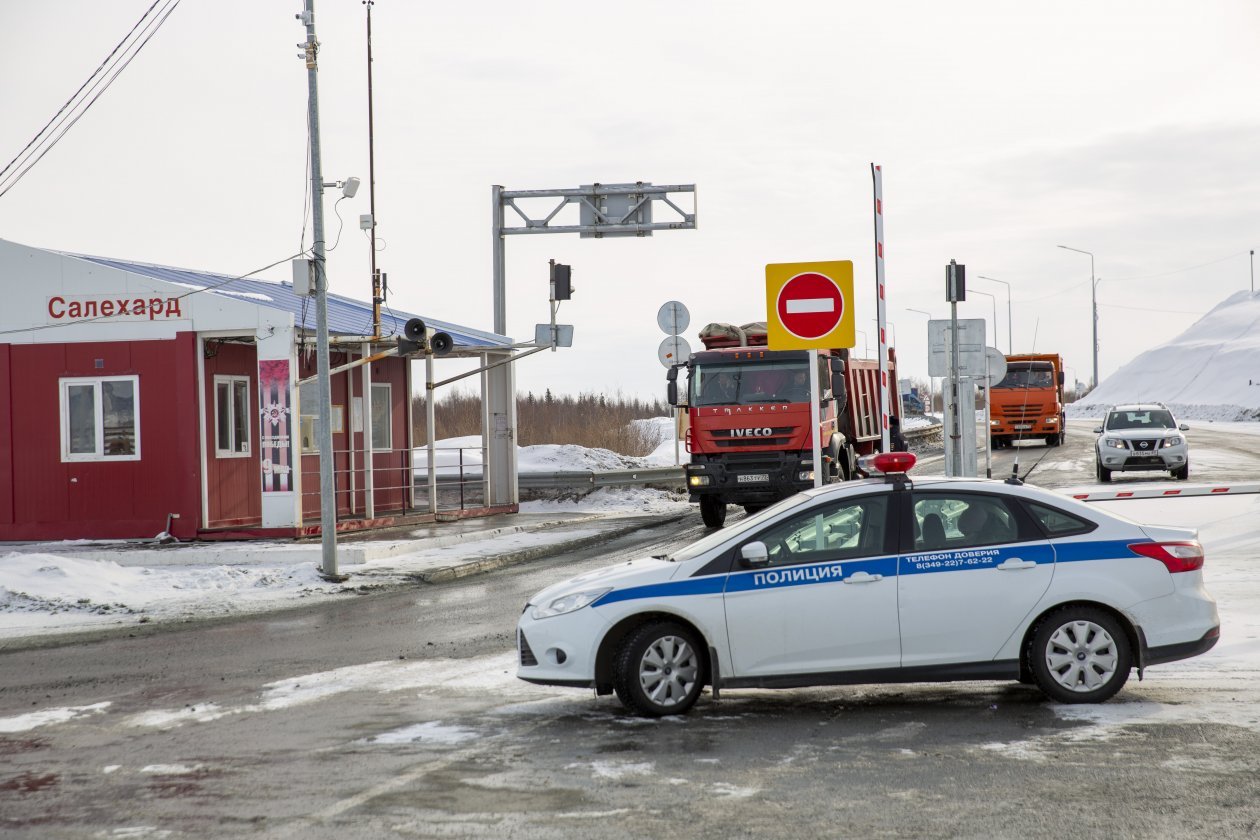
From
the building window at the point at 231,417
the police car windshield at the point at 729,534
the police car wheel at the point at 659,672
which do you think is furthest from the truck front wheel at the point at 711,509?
the police car wheel at the point at 659,672

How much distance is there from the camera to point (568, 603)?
27.8 feet

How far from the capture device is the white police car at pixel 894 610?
821 centimetres

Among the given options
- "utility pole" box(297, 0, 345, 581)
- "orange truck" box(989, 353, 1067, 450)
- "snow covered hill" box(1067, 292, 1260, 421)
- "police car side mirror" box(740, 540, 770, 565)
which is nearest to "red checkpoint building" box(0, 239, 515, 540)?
"utility pole" box(297, 0, 345, 581)

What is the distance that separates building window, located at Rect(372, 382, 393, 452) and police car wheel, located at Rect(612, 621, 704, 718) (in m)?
18.8

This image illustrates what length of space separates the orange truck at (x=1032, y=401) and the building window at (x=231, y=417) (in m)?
25.5

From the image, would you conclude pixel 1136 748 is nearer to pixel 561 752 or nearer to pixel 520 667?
pixel 561 752

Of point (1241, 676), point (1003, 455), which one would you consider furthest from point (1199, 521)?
point (1003, 455)

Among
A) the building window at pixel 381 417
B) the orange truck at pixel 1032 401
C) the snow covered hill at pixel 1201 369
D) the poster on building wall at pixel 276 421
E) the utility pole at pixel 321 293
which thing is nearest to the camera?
the utility pole at pixel 321 293

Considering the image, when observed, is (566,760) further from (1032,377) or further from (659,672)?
(1032,377)

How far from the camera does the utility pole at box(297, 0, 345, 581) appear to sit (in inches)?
650

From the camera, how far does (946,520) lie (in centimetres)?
843

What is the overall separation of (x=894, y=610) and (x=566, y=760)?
225cm

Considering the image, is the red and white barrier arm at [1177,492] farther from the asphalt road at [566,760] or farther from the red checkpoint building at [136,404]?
the red checkpoint building at [136,404]

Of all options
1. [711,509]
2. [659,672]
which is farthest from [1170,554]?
[711,509]
